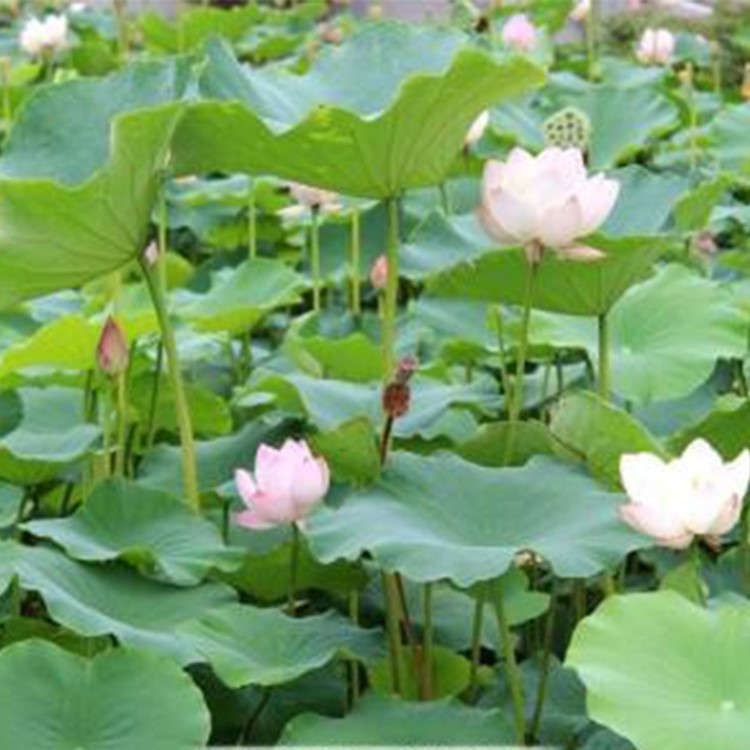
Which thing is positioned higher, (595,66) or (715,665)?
(715,665)

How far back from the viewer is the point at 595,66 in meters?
3.57

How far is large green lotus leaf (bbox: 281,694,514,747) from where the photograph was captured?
3.78ft

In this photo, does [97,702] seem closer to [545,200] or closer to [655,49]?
[545,200]

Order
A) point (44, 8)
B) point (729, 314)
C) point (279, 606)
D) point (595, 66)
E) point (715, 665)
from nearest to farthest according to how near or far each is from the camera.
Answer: point (715, 665)
point (279, 606)
point (729, 314)
point (595, 66)
point (44, 8)

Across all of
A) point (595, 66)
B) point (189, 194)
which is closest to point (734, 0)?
point (595, 66)

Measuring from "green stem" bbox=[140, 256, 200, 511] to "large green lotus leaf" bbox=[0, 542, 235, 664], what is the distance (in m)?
0.11

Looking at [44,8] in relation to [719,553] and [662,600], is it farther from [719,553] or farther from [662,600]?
[662,600]

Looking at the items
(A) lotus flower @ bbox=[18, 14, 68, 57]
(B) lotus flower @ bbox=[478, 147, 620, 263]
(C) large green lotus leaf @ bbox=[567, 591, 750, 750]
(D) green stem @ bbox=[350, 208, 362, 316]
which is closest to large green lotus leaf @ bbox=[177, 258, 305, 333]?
(D) green stem @ bbox=[350, 208, 362, 316]

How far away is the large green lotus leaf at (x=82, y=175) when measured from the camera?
1.25 m

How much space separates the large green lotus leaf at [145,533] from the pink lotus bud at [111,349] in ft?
0.40

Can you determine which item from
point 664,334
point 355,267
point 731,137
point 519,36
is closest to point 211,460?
point 664,334

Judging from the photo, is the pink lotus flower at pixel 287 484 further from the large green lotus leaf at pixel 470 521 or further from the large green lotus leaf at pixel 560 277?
the large green lotus leaf at pixel 560 277

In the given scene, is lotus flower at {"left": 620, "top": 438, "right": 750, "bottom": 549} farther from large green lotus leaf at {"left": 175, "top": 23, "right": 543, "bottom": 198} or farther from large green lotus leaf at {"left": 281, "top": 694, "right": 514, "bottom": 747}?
large green lotus leaf at {"left": 175, "top": 23, "right": 543, "bottom": 198}

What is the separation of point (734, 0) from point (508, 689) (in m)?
3.46
